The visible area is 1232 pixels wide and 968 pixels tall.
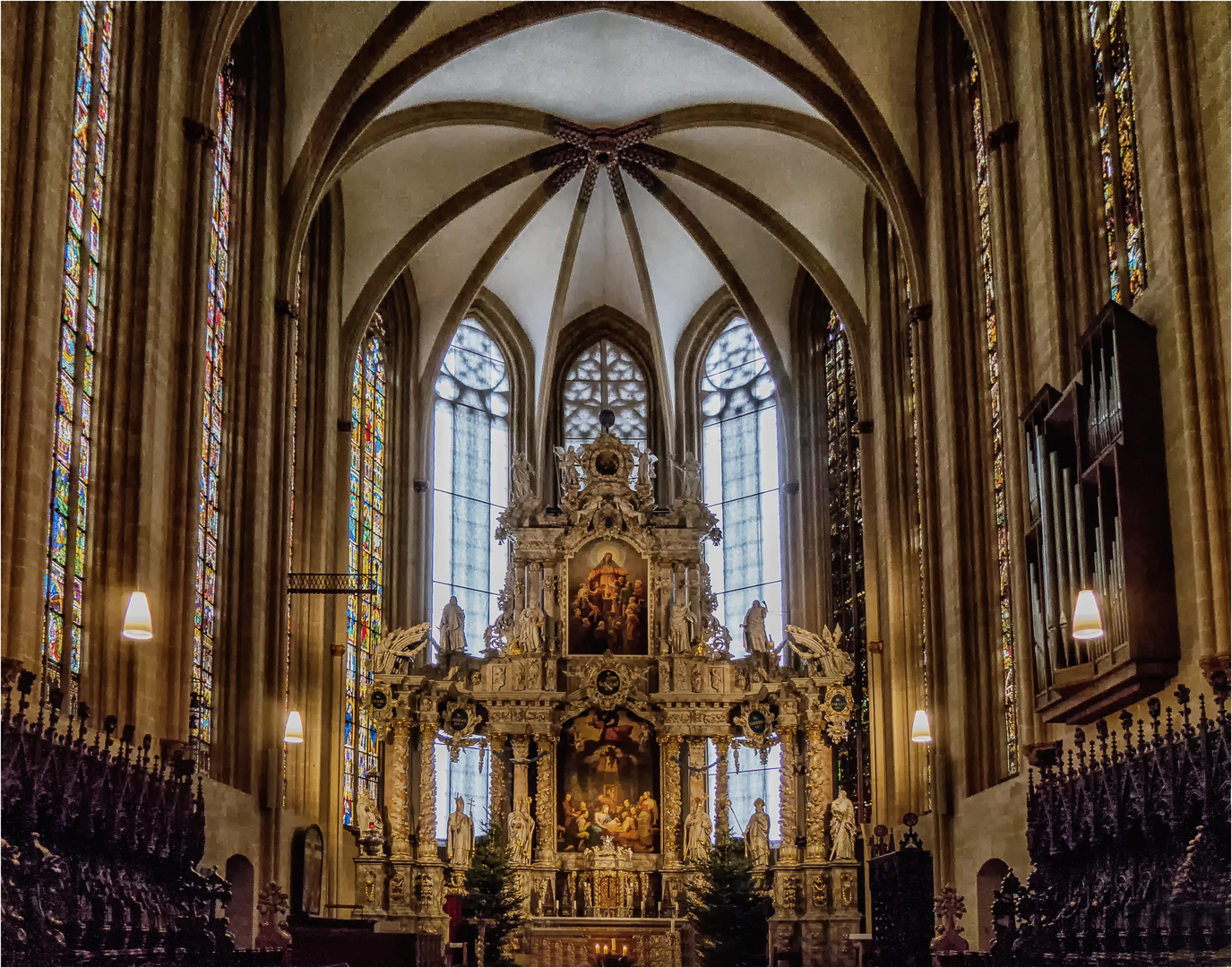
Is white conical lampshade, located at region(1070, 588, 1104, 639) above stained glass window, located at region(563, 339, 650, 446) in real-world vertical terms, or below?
below

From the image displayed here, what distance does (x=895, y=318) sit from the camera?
101ft

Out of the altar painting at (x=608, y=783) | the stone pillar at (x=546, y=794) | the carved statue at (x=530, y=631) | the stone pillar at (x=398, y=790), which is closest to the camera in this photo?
the stone pillar at (x=398, y=790)

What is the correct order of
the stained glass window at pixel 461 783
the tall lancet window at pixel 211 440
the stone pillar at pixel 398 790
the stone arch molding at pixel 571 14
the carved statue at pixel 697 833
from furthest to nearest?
1. the stained glass window at pixel 461 783
2. the carved statue at pixel 697 833
3. the stone pillar at pixel 398 790
4. the stone arch molding at pixel 571 14
5. the tall lancet window at pixel 211 440

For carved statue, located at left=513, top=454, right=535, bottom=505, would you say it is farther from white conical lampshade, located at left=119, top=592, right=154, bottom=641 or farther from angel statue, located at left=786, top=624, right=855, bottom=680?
white conical lampshade, located at left=119, top=592, right=154, bottom=641

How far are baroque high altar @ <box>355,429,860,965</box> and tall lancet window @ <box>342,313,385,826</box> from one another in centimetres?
111

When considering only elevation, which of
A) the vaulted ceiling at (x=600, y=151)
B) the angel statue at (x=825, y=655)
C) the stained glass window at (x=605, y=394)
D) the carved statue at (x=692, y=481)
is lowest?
the angel statue at (x=825, y=655)

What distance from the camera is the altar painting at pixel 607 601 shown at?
106ft

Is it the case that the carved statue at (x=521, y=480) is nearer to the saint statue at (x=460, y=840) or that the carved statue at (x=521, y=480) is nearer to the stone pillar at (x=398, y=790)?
the stone pillar at (x=398, y=790)

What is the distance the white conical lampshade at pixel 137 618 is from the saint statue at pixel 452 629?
16747 millimetres

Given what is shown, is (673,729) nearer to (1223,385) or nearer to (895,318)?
(895,318)

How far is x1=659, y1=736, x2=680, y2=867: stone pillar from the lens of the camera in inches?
1206

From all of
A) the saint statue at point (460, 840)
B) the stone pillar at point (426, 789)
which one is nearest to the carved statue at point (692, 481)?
the stone pillar at point (426, 789)

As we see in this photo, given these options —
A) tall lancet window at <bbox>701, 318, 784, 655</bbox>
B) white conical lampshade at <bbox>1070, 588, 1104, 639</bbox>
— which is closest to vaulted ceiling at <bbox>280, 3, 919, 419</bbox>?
tall lancet window at <bbox>701, 318, 784, 655</bbox>

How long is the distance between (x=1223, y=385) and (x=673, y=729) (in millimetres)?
17339
